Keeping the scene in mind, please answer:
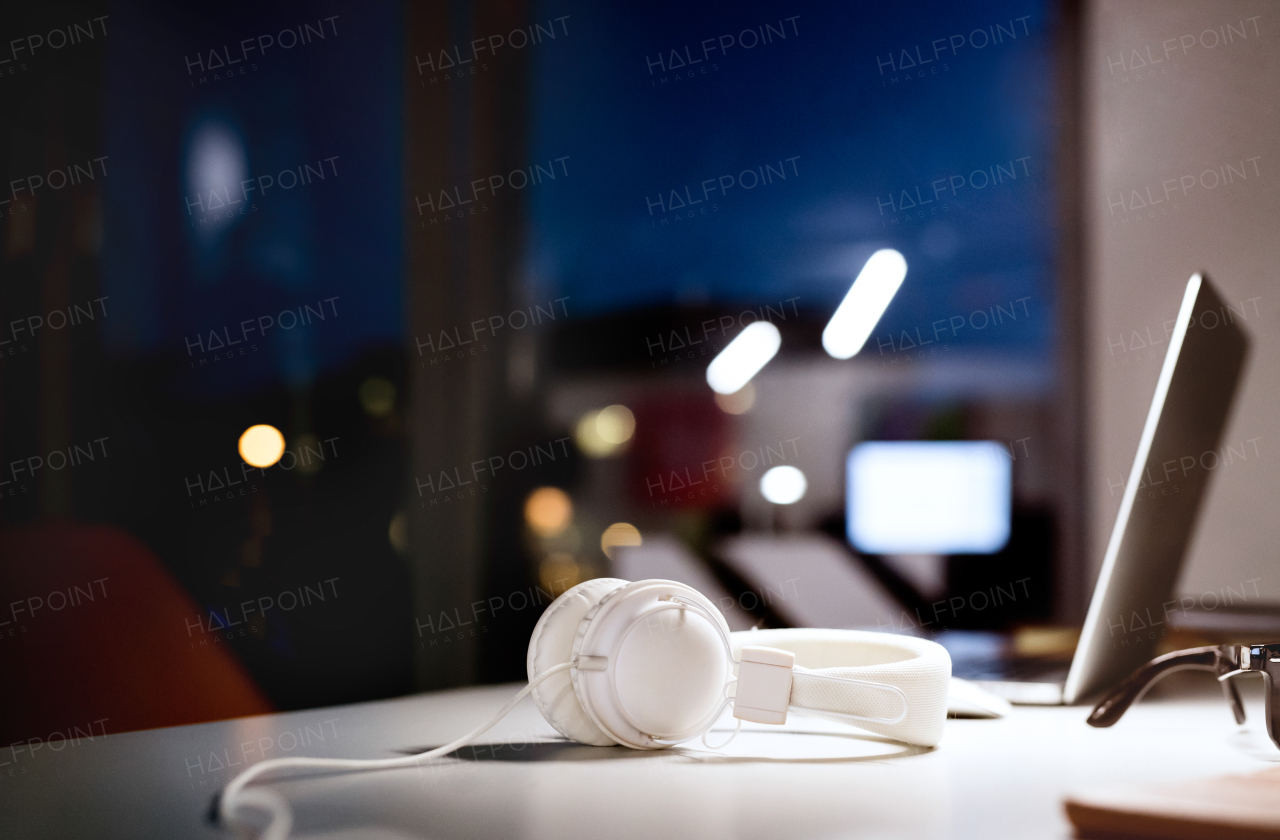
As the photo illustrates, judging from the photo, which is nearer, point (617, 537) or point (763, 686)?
point (763, 686)

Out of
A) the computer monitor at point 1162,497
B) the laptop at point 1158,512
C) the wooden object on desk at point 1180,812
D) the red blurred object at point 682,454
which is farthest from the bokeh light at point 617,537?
the wooden object on desk at point 1180,812

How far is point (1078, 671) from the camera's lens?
1.02 metres

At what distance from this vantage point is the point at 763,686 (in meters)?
0.81

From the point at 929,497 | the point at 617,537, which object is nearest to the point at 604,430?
the point at 617,537

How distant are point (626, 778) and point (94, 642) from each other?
57 cm

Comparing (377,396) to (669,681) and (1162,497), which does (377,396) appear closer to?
(669,681)

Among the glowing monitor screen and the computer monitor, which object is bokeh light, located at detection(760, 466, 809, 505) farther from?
the computer monitor

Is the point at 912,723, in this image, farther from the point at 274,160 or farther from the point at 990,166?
the point at 990,166

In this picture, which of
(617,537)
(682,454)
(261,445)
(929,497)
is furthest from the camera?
(929,497)

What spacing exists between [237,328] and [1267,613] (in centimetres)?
186

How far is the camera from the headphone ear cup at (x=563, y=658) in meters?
0.82

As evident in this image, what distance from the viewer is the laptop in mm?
947

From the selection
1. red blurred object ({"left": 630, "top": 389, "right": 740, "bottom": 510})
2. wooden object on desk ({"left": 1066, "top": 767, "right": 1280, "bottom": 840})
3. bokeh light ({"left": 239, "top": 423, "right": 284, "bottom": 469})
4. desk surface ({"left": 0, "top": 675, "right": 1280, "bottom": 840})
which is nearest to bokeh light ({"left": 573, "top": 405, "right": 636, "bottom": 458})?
red blurred object ({"left": 630, "top": 389, "right": 740, "bottom": 510})

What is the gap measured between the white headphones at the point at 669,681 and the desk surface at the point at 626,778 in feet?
0.09
